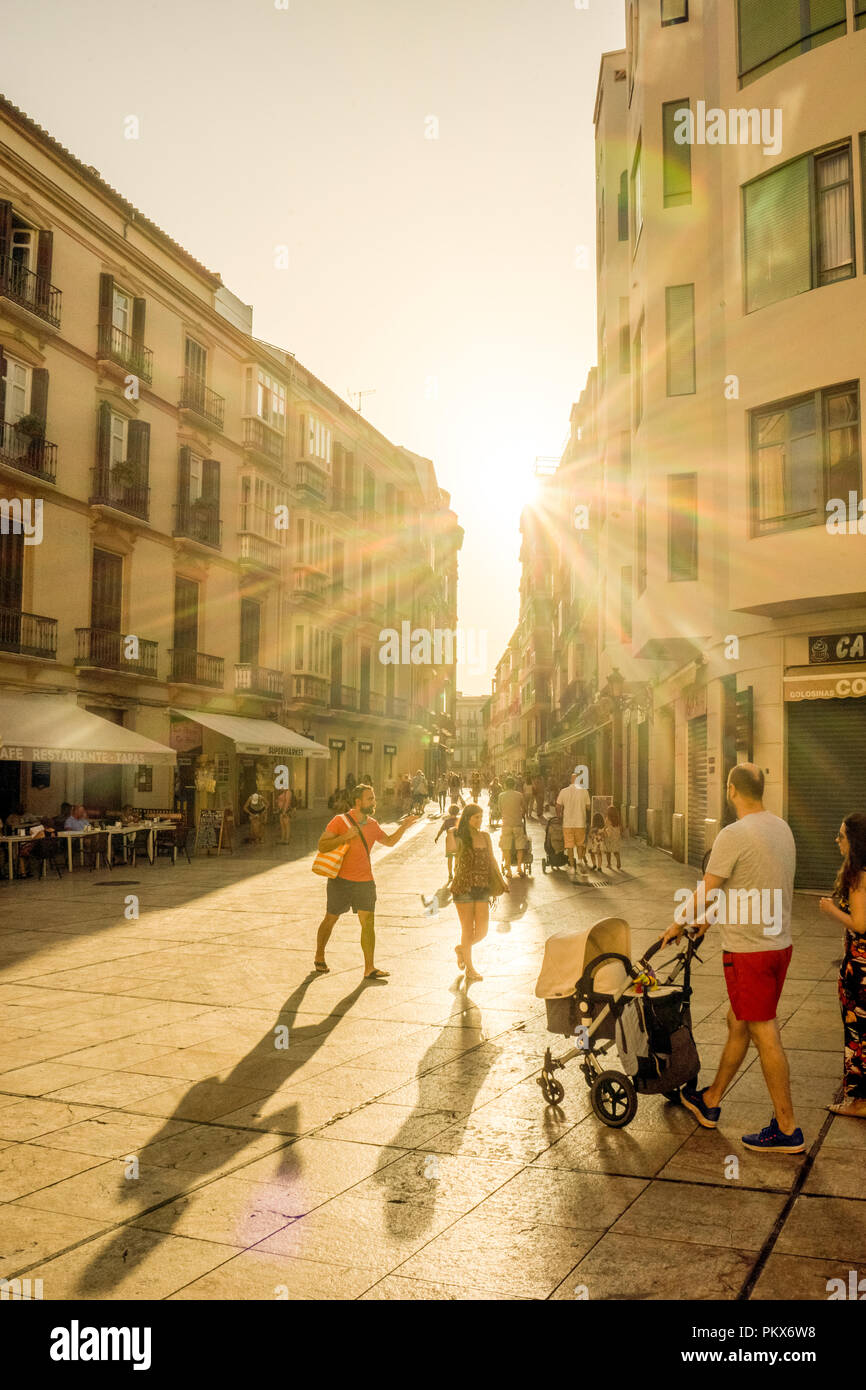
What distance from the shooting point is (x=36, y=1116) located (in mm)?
5902

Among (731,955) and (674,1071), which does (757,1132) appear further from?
(731,955)

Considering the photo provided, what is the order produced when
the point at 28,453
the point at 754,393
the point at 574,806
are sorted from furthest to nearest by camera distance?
1. the point at 28,453
2. the point at 574,806
3. the point at 754,393

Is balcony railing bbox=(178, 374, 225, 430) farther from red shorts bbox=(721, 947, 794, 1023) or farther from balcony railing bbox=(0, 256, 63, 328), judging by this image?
red shorts bbox=(721, 947, 794, 1023)

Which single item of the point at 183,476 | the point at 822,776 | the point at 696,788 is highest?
the point at 183,476

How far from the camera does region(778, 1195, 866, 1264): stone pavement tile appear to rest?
4105mm

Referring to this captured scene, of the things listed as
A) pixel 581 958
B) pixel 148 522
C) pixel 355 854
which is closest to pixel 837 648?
pixel 355 854

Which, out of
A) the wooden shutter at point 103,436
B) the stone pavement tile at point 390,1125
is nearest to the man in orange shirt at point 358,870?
the stone pavement tile at point 390,1125

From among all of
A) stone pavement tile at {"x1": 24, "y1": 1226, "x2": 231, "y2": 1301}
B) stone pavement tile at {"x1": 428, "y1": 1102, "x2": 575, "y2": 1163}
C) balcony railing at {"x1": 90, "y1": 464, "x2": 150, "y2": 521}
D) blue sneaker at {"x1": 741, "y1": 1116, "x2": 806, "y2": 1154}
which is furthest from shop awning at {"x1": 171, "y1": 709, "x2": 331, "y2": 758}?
stone pavement tile at {"x1": 24, "y1": 1226, "x2": 231, "y2": 1301}

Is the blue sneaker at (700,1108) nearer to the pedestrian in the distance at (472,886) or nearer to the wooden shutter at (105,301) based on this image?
the pedestrian in the distance at (472,886)

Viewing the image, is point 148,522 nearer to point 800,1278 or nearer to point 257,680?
point 257,680

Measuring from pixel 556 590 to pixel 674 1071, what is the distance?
197 ft

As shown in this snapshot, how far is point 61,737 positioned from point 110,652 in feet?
17.9
